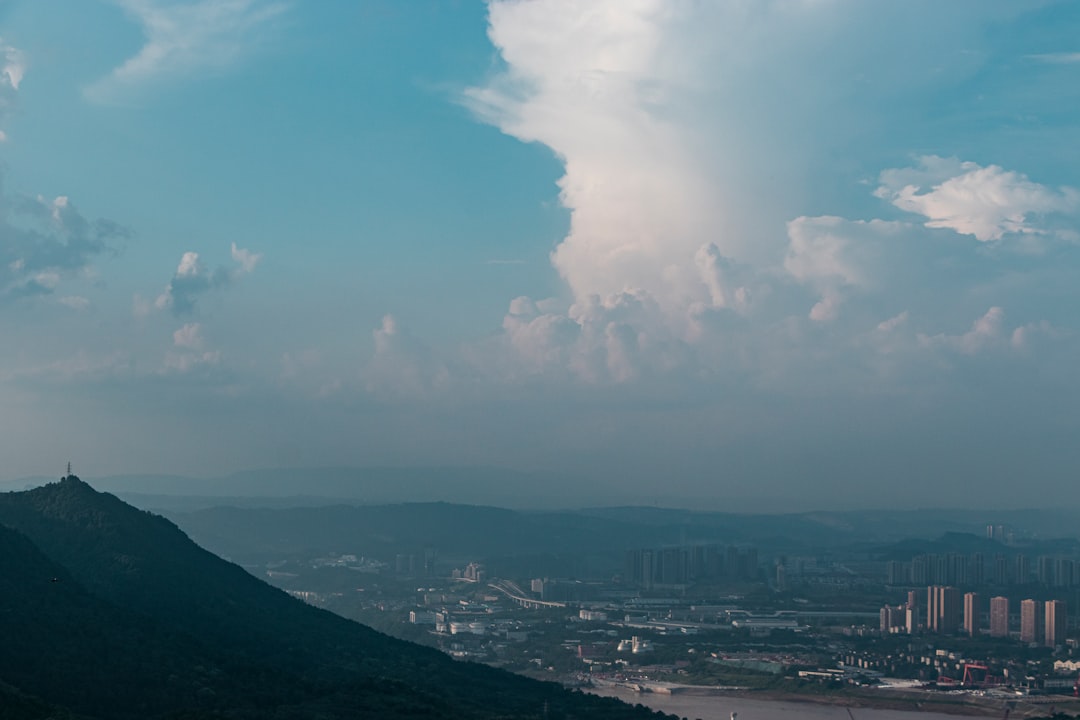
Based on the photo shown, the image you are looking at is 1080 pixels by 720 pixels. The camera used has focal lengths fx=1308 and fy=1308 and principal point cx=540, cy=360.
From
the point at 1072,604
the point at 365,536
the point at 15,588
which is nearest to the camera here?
the point at 15,588

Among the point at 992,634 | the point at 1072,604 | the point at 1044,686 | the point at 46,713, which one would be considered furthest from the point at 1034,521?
the point at 46,713

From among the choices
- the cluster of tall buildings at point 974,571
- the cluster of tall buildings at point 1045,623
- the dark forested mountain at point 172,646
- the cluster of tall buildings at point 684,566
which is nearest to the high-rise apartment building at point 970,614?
the cluster of tall buildings at point 1045,623

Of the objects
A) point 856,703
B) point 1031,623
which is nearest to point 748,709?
point 856,703

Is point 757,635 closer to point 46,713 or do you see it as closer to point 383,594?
point 383,594

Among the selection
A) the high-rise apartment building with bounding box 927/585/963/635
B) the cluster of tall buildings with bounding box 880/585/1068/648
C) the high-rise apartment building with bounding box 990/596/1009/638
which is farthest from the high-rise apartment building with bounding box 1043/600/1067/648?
the high-rise apartment building with bounding box 927/585/963/635

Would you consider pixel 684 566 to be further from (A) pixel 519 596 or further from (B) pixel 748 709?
(B) pixel 748 709

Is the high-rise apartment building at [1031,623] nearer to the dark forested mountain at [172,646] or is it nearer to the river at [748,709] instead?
the river at [748,709]

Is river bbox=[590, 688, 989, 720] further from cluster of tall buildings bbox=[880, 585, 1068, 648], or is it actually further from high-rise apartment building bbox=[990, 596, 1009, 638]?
high-rise apartment building bbox=[990, 596, 1009, 638]
